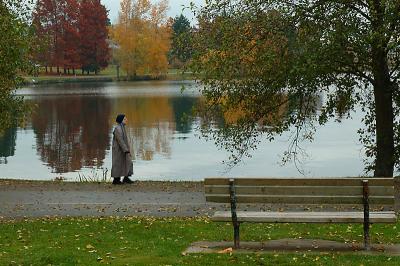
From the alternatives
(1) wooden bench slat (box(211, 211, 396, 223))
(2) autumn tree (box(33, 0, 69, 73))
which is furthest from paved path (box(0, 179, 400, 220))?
(2) autumn tree (box(33, 0, 69, 73))

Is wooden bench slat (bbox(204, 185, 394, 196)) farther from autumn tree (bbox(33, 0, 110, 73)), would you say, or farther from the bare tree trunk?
autumn tree (bbox(33, 0, 110, 73))

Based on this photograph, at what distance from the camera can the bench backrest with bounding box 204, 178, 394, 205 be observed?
8.37 metres

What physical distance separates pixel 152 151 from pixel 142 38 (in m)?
73.9

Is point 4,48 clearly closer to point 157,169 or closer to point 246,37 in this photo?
point 246,37

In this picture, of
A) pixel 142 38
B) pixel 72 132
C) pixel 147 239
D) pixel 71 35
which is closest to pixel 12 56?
pixel 147 239

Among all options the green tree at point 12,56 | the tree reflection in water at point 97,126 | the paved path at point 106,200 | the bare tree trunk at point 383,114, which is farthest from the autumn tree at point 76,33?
the bare tree trunk at point 383,114

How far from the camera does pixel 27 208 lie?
44.5 ft

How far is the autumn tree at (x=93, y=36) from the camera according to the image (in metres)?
121

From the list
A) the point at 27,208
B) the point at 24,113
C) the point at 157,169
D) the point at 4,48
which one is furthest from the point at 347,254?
the point at 157,169

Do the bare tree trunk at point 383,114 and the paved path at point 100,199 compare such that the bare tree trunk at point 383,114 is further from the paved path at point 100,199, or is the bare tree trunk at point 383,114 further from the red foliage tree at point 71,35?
the red foliage tree at point 71,35

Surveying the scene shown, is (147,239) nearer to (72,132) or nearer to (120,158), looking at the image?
(120,158)

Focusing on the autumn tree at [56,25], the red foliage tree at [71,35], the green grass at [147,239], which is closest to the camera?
the green grass at [147,239]

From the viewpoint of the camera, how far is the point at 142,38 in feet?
339

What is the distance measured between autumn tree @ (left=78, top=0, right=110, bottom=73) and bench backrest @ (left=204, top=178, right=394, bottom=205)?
4492 inches
